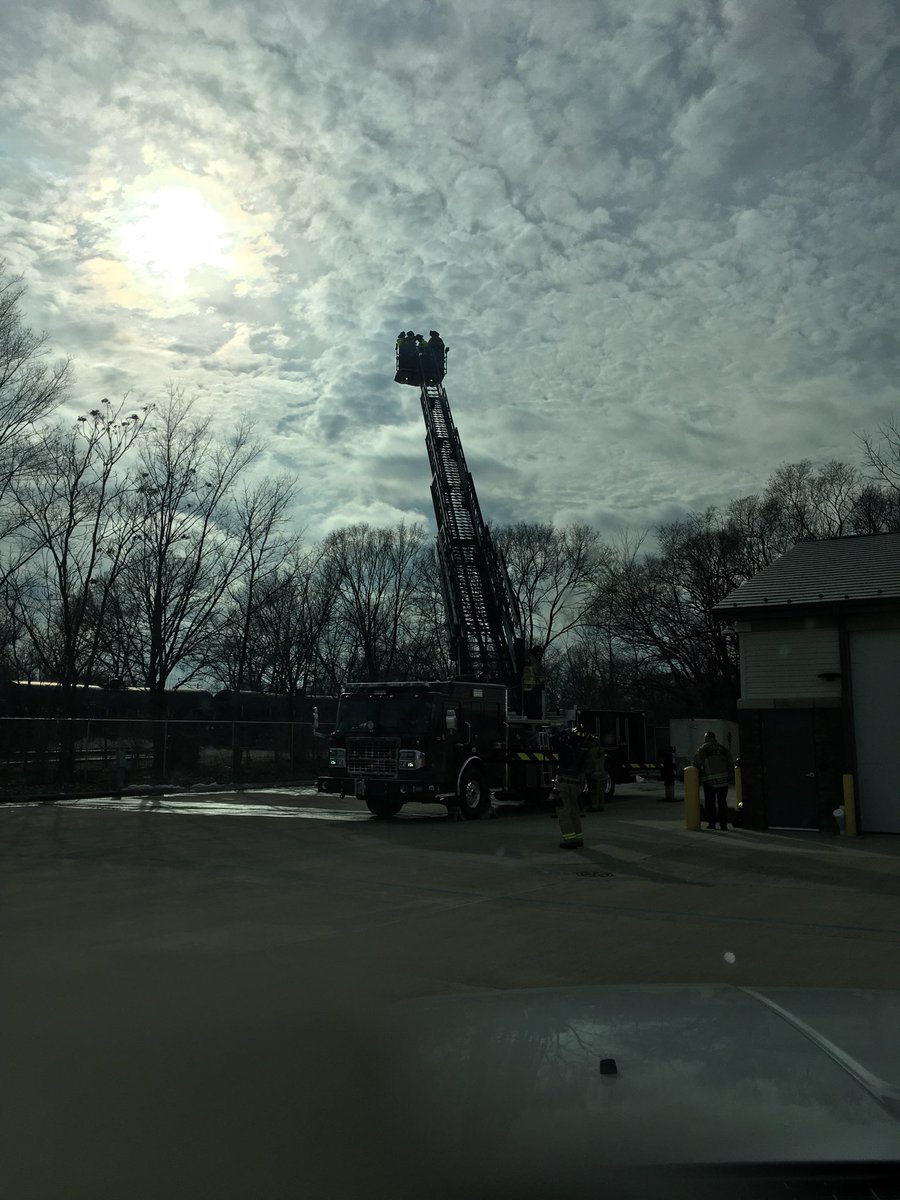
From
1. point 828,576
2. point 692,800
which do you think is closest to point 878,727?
point 828,576

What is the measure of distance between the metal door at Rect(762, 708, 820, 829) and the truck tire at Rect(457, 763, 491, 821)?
5618mm

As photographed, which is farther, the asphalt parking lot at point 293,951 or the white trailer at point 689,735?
the white trailer at point 689,735

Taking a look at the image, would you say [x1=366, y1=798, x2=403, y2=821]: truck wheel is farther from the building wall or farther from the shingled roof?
the shingled roof

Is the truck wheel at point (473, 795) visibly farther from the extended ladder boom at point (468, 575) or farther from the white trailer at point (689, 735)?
the white trailer at point (689, 735)

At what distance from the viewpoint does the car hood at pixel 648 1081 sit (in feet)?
7.29

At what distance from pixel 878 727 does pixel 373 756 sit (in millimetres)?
9360

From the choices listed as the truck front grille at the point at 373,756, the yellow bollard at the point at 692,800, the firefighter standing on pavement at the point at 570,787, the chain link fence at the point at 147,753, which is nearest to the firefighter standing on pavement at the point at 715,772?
the yellow bollard at the point at 692,800

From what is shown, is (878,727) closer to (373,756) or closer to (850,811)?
(850,811)

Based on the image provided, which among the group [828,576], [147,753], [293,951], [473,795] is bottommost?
[293,951]

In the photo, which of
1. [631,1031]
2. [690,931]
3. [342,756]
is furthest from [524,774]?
[631,1031]

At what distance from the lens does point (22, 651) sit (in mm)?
35375

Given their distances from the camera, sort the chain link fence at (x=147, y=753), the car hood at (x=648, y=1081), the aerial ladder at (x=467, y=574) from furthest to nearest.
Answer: the aerial ladder at (x=467, y=574)
the chain link fence at (x=147, y=753)
the car hood at (x=648, y=1081)

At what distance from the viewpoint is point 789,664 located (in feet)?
60.3

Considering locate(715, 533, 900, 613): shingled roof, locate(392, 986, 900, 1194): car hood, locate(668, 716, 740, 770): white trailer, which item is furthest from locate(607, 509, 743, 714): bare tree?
locate(392, 986, 900, 1194): car hood
